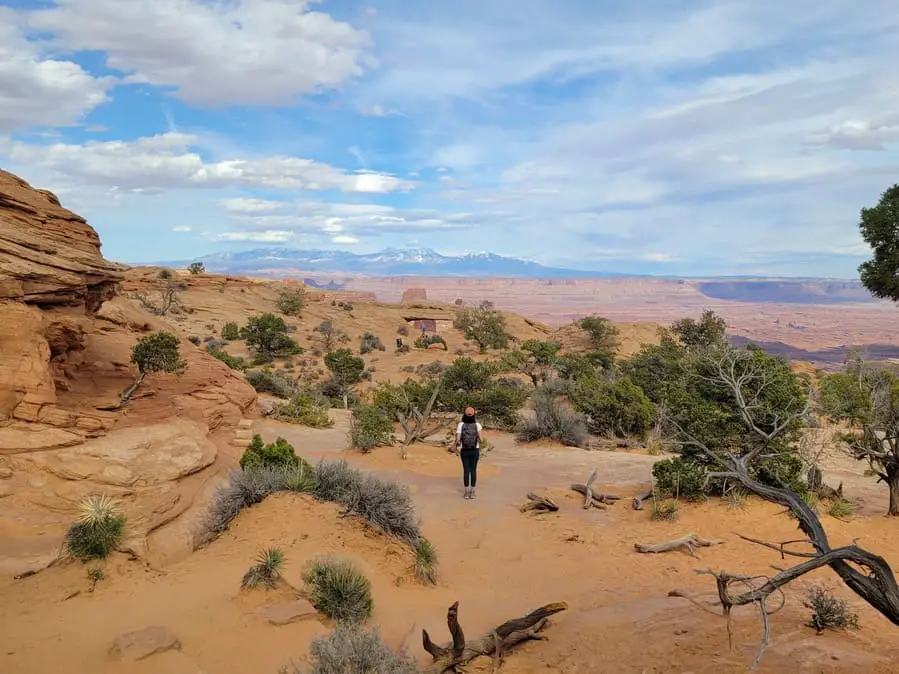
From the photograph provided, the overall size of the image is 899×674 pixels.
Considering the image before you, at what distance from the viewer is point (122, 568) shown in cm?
712

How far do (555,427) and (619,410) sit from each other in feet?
9.94

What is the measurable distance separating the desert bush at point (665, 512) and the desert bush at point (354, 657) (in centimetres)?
732

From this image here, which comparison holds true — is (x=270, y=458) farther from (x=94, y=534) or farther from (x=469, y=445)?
(x=469, y=445)

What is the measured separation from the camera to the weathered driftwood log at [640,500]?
38.4 ft

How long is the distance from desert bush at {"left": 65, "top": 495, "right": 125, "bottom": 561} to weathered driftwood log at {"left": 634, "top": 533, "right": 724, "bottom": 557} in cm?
778

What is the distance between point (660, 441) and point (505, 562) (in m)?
10.8

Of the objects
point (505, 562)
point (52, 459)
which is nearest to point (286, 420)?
point (52, 459)

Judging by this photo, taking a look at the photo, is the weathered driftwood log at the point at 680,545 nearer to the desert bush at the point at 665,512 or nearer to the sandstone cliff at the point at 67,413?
the desert bush at the point at 665,512

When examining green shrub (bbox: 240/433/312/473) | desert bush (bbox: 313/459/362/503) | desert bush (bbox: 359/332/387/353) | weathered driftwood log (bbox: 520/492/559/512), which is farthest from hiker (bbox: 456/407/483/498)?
desert bush (bbox: 359/332/387/353)

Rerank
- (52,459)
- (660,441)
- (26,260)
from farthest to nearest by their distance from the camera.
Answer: (660,441), (26,260), (52,459)

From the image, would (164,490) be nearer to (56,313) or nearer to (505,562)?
(56,313)

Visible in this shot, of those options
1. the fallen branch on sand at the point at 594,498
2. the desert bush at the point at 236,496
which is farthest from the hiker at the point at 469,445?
the desert bush at the point at 236,496

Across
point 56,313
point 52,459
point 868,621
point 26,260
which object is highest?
point 26,260

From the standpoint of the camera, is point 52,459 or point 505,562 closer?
point 52,459
